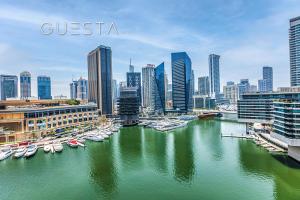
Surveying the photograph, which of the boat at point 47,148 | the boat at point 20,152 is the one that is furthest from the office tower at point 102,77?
the boat at point 20,152

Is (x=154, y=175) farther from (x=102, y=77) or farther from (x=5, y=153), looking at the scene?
(x=102, y=77)

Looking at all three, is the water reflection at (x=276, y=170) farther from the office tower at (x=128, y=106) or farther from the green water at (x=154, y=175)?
the office tower at (x=128, y=106)

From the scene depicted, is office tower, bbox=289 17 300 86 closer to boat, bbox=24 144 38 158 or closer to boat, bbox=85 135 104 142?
boat, bbox=85 135 104 142

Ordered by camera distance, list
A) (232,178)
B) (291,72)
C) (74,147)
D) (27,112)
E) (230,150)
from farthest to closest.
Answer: (291,72) → (27,112) → (74,147) → (230,150) → (232,178)

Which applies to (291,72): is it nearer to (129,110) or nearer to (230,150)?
(129,110)

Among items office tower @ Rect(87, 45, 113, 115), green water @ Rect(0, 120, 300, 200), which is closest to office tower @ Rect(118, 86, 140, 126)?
office tower @ Rect(87, 45, 113, 115)

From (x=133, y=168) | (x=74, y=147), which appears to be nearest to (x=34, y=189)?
(x=133, y=168)
